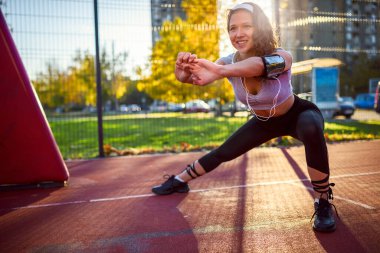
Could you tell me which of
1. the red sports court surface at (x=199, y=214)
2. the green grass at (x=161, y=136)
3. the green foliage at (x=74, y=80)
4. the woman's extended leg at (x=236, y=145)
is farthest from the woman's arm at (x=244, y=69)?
the green foliage at (x=74, y=80)

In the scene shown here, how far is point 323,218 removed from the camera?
2955mm

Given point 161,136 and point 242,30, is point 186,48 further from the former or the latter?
point 242,30

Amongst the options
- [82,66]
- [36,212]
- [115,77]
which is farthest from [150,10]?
[36,212]

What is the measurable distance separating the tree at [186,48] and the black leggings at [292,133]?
6198mm

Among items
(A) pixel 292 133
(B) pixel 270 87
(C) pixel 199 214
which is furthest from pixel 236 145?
(B) pixel 270 87

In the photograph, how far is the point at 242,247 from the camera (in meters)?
2.65

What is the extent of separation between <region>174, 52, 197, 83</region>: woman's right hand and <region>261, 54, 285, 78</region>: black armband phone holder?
53 cm

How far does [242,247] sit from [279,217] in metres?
0.79

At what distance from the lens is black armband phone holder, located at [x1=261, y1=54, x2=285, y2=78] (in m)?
2.61

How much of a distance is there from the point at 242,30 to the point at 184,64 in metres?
0.62

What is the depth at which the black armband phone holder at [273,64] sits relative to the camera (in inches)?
103

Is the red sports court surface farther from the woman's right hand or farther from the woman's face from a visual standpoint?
the woman's face

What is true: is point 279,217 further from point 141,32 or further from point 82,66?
point 82,66

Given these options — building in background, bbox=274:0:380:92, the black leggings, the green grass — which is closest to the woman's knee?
the black leggings
